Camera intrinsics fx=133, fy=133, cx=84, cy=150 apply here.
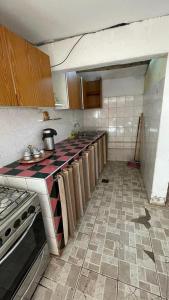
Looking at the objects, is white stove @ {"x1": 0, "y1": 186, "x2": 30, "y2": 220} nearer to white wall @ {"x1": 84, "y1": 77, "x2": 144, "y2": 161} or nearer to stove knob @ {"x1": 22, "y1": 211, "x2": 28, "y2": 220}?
stove knob @ {"x1": 22, "y1": 211, "x2": 28, "y2": 220}

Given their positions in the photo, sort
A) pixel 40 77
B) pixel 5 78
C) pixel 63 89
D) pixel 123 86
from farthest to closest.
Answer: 1. pixel 123 86
2. pixel 63 89
3. pixel 40 77
4. pixel 5 78

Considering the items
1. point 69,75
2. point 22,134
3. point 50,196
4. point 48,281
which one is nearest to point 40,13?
point 69,75

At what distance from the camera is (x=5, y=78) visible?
3.13ft

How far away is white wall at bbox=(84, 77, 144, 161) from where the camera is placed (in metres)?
2.96

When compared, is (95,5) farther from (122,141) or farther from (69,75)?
(122,141)

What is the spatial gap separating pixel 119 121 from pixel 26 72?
2466mm

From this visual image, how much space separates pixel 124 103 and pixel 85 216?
2524 mm

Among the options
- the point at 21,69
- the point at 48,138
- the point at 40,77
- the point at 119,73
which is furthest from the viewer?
the point at 119,73

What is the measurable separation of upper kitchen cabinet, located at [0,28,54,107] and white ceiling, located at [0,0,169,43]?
22cm

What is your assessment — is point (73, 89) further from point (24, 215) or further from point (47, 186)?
point (24, 215)

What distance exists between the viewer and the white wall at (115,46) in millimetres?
1265

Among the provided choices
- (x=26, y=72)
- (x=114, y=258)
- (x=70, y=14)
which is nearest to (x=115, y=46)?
(x=70, y=14)

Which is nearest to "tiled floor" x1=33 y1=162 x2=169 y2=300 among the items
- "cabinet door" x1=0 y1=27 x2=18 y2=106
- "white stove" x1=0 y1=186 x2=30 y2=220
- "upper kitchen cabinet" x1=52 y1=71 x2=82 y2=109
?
"white stove" x1=0 y1=186 x2=30 y2=220

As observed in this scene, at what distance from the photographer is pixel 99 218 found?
1.66m
